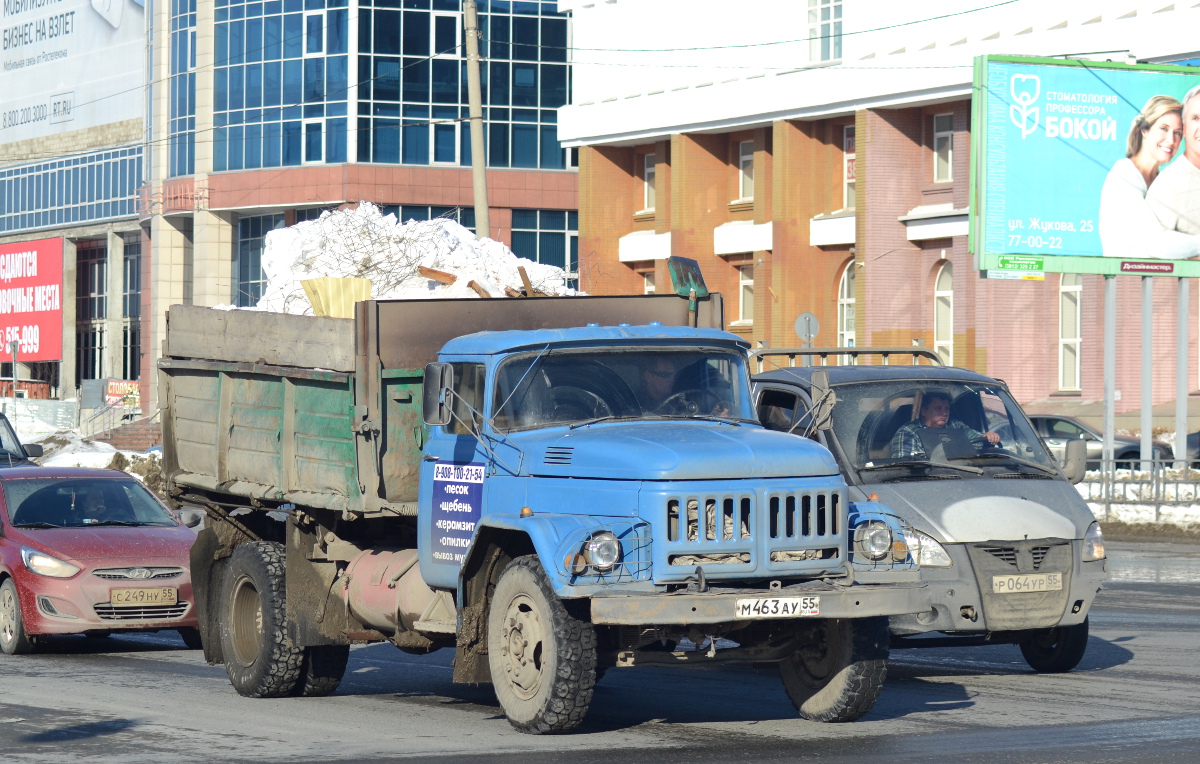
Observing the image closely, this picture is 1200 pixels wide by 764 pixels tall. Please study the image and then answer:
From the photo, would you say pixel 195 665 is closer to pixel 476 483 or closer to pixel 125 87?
pixel 476 483

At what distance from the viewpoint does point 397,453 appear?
1077 centimetres

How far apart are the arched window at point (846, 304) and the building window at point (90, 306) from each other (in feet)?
143

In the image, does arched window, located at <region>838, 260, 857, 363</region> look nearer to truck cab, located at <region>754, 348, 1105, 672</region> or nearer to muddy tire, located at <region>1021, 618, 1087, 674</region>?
truck cab, located at <region>754, 348, 1105, 672</region>

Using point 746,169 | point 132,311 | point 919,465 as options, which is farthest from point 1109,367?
point 132,311

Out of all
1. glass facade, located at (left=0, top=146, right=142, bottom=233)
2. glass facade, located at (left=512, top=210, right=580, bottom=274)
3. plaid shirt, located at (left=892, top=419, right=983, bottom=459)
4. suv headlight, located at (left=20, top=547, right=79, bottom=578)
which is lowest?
suv headlight, located at (left=20, top=547, right=79, bottom=578)

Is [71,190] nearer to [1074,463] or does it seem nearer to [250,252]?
[250,252]

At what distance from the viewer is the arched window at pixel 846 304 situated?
51281 millimetres

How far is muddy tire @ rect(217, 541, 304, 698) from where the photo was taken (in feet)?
38.1

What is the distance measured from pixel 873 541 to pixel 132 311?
75892 mm

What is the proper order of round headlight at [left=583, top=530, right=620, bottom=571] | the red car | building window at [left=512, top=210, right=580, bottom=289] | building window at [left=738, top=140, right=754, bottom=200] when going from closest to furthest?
round headlight at [left=583, top=530, right=620, bottom=571] < the red car < building window at [left=738, top=140, right=754, bottom=200] < building window at [left=512, top=210, right=580, bottom=289]

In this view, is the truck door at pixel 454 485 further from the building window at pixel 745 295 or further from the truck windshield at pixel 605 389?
the building window at pixel 745 295

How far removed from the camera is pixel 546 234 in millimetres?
70875

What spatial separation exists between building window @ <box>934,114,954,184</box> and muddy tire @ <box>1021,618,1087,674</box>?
36.4 m

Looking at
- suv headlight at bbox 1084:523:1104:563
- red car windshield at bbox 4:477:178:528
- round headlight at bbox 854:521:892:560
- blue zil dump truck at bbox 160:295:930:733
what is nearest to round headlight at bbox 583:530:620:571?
blue zil dump truck at bbox 160:295:930:733
